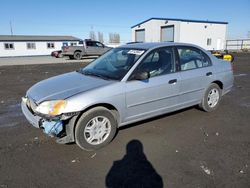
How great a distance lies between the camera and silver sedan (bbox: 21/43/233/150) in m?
3.37

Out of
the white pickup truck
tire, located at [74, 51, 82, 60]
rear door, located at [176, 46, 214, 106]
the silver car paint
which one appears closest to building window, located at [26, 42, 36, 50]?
the white pickup truck

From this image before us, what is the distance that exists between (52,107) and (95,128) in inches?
30.2

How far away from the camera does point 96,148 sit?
3.63 metres

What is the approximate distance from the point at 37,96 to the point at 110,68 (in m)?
1.45

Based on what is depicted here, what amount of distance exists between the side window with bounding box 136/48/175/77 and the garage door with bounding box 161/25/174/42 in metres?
33.7

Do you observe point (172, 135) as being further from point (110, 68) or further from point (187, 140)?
point (110, 68)

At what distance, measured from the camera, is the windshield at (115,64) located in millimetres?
3990

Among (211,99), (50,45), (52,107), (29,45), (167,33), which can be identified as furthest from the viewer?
(50,45)

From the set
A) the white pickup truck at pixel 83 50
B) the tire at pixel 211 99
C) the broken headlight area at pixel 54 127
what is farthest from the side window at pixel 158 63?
the white pickup truck at pixel 83 50

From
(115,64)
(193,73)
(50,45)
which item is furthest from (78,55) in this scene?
(50,45)

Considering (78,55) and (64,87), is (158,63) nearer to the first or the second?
(64,87)

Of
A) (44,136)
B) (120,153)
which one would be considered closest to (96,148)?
(120,153)

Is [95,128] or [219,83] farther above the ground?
[219,83]

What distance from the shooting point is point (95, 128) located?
11.8ft
